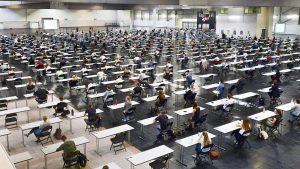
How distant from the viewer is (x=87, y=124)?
14570 mm

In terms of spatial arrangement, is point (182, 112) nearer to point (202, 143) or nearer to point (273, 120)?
point (202, 143)

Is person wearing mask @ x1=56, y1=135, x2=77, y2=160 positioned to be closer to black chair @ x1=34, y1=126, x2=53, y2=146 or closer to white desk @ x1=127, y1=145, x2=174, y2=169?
white desk @ x1=127, y1=145, x2=174, y2=169

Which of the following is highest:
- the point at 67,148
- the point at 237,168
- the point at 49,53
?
the point at 49,53

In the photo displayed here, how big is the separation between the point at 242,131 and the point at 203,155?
189 cm

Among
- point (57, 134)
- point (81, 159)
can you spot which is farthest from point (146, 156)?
point (57, 134)

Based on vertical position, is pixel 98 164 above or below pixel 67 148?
below

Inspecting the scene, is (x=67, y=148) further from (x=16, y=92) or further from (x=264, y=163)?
(x=16, y=92)

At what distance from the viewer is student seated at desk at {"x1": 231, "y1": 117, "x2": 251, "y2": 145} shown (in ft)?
41.1

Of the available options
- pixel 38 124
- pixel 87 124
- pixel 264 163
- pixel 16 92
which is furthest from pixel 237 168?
pixel 16 92

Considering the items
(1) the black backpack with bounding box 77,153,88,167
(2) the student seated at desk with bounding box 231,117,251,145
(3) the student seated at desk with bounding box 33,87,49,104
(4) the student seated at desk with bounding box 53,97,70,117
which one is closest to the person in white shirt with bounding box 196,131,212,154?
(2) the student seated at desk with bounding box 231,117,251,145

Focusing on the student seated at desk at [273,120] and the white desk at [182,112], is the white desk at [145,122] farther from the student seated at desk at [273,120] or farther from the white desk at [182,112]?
the student seated at desk at [273,120]

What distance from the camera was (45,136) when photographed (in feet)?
44.8

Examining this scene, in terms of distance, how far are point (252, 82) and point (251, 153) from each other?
480 inches

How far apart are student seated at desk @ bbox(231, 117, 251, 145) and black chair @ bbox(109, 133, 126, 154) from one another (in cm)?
432
